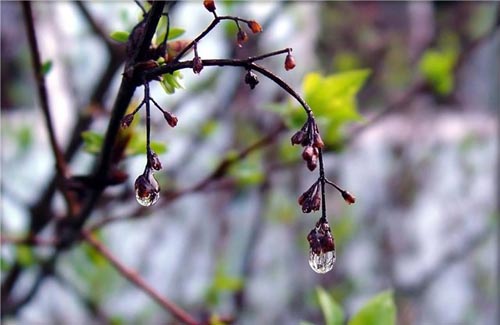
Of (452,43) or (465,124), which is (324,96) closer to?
(452,43)

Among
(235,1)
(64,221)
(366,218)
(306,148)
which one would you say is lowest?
(366,218)

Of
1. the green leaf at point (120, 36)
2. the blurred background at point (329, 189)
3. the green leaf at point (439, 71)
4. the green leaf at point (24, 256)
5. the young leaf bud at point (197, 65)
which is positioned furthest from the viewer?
the blurred background at point (329, 189)

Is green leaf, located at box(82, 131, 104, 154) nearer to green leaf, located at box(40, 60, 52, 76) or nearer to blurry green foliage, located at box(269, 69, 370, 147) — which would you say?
green leaf, located at box(40, 60, 52, 76)

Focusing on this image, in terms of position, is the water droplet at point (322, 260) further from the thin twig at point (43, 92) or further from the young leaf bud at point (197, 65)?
the thin twig at point (43, 92)

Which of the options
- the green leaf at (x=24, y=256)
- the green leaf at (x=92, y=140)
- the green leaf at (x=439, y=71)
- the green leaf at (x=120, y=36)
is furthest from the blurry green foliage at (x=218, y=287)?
the green leaf at (x=120, y=36)

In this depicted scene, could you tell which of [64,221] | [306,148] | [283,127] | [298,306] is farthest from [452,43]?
[306,148]

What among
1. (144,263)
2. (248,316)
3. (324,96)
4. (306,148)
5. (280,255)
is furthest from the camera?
(280,255)
